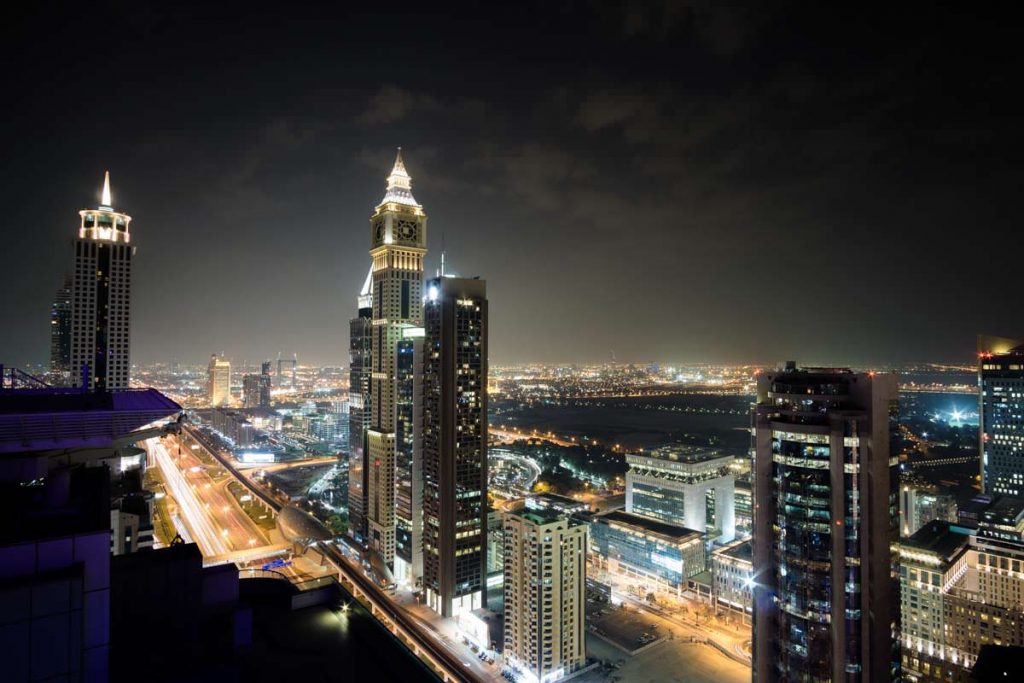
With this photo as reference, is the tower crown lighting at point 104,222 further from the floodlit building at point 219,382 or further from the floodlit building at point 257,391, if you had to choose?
the floodlit building at point 219,382

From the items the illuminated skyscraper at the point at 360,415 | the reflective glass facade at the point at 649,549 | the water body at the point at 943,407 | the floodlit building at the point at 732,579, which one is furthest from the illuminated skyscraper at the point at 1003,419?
the water body at the point at 943,407

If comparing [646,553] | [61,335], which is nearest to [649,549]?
[646,553]

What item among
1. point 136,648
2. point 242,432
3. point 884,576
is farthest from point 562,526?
point 242,432

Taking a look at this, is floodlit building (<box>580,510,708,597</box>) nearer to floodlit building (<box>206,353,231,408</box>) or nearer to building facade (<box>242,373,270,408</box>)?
building facade (<box>242,373,270,408</box>)

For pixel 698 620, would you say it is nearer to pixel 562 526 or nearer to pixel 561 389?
pixel 562 526

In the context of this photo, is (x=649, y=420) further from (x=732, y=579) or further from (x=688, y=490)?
(x=732, y=579)

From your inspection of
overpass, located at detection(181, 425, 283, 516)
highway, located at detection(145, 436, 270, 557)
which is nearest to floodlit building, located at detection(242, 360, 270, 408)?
overpass, located at detection(181, 425, 283, 516)

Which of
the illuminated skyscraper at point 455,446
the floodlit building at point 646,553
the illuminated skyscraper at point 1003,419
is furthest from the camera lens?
the illuminated skyscraper at point 1003,419
